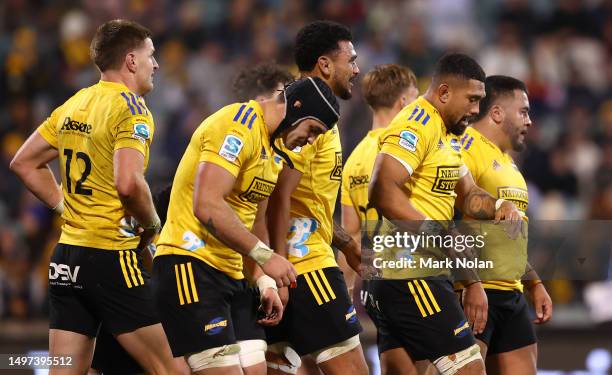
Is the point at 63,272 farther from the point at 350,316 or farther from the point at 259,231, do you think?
the point at 350,316

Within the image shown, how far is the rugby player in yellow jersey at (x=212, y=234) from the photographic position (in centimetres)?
623

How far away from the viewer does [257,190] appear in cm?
639

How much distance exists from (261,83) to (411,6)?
28.2 feet

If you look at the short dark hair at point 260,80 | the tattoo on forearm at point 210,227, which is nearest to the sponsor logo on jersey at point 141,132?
the tattoo on forearm at point 210,227

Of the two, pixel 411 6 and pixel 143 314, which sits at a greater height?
pixel 411 6

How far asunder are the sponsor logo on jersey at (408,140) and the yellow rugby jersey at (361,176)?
1108mm

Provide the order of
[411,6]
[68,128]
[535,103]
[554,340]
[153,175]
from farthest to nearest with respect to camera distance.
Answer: [411,6], [535,103], [153,175], [554,340], [68,128]

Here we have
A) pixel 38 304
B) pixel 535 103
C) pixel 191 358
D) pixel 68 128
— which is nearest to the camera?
pixel 191 358

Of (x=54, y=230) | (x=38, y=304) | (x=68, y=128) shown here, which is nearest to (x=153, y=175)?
(x=54, y=230)

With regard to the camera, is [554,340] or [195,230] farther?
[554,340]

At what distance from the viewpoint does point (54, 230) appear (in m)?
12.9

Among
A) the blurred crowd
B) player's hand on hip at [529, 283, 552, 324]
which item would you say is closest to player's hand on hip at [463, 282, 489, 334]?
player's hand on hip at [529, 283, 552, 324]

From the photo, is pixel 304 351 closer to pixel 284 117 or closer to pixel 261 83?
pixel 284 117

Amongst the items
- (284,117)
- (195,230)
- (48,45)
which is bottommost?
(195,230)
